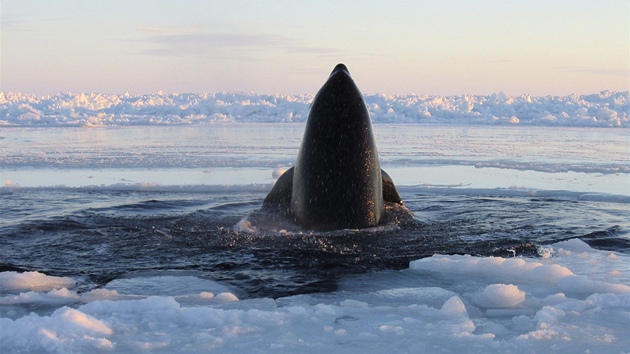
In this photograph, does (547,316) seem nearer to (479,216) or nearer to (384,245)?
(384,245)

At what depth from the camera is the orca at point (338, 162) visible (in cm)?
662

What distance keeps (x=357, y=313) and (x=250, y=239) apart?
98.1 inches

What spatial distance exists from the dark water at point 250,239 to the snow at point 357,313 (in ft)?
0.97

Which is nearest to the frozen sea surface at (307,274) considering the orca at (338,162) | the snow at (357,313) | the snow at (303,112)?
the snow at (357,313)

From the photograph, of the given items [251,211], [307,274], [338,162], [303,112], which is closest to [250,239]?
[338,162]

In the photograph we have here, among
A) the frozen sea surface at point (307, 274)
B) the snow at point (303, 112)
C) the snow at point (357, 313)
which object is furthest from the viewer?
the snow at point (303, 112)

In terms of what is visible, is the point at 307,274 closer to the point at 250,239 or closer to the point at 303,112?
the point at 250,239

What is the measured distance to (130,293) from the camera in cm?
464

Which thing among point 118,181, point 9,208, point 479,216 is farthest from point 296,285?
point 118,181

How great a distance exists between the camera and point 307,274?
17.0 ft

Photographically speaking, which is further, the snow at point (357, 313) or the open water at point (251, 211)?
the open water at point (251, 211)

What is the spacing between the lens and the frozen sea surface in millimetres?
3666

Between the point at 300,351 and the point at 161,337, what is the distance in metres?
0.74

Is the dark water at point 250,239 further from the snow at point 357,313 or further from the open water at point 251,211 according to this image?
the snow at point 357,313
